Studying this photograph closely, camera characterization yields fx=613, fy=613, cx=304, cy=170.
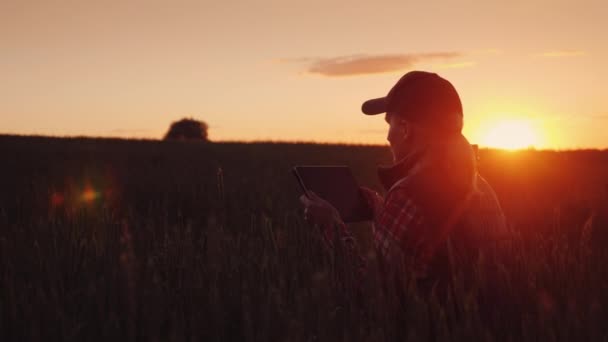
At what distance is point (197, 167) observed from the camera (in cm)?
1212

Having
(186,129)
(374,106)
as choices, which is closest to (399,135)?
(374,106)

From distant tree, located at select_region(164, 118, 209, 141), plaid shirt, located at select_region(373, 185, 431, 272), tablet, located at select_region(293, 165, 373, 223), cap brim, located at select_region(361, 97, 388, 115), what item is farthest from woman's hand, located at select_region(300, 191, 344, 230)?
distant tree, located at select_region(164, 118, 209, 141)

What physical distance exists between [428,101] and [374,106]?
0.52 metres

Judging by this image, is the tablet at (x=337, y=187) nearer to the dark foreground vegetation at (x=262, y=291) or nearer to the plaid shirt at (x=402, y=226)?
the dark foreground vegetation at (x=262, y=291)

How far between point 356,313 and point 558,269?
0.90 metres

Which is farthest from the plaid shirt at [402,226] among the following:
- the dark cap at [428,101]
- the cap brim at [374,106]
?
the cap brim at [374,106]

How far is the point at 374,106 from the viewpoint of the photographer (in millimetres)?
3352

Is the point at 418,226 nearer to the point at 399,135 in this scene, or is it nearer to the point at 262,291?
the point at 399,135

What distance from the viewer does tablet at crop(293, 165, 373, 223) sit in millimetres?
3383

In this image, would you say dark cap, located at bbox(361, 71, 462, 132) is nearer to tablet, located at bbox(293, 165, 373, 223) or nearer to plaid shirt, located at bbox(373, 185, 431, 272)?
plaid shirt, located at bbox(373, 185, 431, 272)

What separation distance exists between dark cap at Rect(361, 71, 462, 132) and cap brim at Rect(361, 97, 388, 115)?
0.70ft

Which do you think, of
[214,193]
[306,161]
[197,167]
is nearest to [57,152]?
[197,167]

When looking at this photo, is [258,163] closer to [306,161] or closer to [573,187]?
[306,161]

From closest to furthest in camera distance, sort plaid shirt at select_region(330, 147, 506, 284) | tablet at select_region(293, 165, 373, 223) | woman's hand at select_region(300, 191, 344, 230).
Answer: plaid shirt at select_region(330, 147, 506, 284), woman's hand at select_region(300, 191, 344, 230), tablet at select_region(293, 165, 373, 223)
